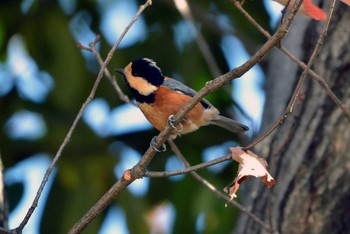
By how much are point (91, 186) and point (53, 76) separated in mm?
707

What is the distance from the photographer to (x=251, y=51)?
5.40 meters

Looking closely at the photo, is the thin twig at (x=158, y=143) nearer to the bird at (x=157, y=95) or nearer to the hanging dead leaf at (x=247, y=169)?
the hanging dead leaf at (x=247, y=169)

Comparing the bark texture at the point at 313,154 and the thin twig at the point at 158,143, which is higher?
the bark texture at the point at 313,154

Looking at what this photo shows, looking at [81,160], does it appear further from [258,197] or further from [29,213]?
[29,213]

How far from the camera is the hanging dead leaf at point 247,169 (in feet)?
9.53

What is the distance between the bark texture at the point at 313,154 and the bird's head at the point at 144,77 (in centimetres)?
61

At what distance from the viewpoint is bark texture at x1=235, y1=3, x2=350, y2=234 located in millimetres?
4164

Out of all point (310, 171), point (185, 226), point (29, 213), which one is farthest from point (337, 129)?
point (29, 213)

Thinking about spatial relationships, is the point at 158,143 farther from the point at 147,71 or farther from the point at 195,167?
the point at 147,71

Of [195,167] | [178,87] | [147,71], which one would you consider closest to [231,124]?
[178,87]

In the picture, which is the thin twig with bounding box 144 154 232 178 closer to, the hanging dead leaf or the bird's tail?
the hanging dead leaf

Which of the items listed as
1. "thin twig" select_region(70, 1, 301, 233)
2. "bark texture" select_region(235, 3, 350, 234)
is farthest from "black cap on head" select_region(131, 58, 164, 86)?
"thin twig" select_region(70, 1, 301, 233)

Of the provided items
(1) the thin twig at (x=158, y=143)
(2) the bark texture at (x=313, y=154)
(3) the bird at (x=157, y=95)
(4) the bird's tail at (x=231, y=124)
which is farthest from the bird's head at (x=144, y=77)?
(1) the thin twig at (x=158, y=143)

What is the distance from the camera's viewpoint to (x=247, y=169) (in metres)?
2.92
